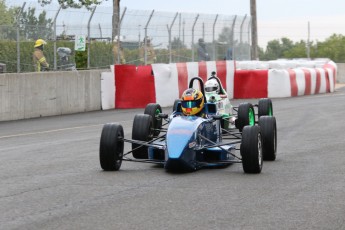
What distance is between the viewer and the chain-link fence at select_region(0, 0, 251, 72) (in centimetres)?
2267

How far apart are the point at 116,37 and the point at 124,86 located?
2.37 m

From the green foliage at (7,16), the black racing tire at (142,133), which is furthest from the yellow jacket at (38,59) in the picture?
the black racing tire at (142,133)

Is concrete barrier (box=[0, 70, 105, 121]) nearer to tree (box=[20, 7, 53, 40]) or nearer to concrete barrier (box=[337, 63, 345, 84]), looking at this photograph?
tree (box=[20, 7, 53, 40])

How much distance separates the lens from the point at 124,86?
25.0 metres

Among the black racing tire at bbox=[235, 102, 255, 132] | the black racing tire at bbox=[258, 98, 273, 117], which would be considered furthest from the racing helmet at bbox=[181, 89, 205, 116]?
the black racing tire at bbox=[258, 98, 273, 117]

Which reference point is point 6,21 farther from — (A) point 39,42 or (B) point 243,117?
(B) point 243,117

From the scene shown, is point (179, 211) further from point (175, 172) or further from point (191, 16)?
point (191, 16)

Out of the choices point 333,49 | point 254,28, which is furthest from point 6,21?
point 333,49

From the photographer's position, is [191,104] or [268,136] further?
[268,136]

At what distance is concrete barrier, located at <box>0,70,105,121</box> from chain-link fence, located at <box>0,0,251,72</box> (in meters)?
0.61

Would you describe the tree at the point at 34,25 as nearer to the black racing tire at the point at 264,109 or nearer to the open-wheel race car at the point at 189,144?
the black racing tire at the point at 264,109

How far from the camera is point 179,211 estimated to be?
823 cm

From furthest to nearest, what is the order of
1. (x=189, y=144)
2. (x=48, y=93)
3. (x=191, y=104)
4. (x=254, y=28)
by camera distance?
(x=254, y=28)
(x=48, y=93)
(x=191, y=104)
(x=189, y=144)

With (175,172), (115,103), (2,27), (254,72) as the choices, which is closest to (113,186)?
(175,172)
